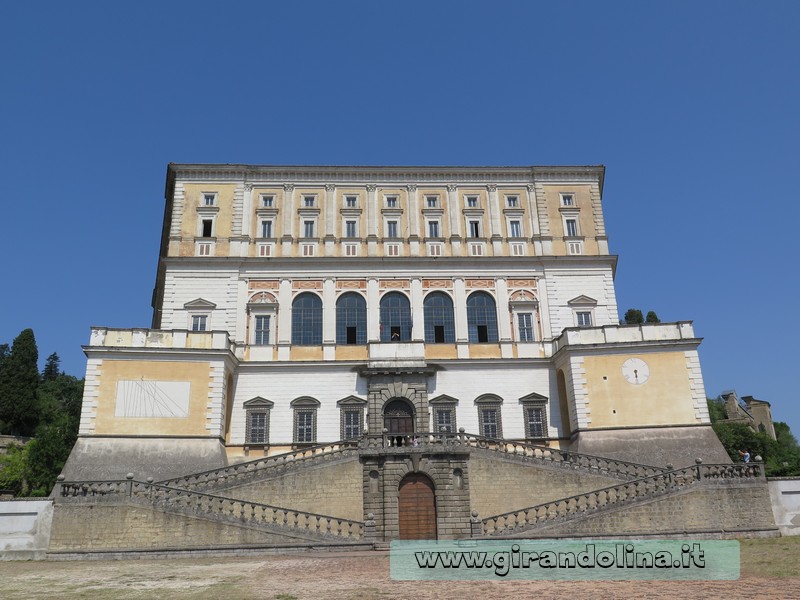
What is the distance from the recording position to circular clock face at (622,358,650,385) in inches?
1248

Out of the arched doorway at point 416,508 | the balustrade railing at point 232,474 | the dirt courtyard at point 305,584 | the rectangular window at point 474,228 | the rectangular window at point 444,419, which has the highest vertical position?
the rectangular window at point 474,228

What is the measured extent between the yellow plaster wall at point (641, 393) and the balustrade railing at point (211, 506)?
535 inches

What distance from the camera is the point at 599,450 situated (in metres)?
30.6

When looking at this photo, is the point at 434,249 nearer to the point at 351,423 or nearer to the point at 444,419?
the point at 444,419

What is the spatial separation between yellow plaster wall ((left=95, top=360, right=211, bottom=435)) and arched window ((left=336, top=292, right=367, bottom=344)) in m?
7.34

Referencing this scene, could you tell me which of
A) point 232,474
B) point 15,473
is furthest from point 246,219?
point 15,473

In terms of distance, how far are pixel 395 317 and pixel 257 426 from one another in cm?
912

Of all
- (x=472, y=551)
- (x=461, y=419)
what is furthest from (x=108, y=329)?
(x=472, y=551)

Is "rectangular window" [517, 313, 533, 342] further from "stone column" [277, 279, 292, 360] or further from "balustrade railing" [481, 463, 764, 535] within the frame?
"stone column" [277, 279, 292, 360]

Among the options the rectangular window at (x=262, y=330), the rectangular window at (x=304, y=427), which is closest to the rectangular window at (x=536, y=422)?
the rectangular window at (x=304, y=427)

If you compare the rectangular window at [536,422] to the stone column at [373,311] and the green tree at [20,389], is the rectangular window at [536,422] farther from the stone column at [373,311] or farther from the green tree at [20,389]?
the green tree at [20,389]

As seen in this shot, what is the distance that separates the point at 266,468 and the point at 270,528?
10.8ft

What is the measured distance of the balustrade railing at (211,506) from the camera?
23.5m

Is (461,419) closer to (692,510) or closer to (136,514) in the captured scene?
(692,510)
